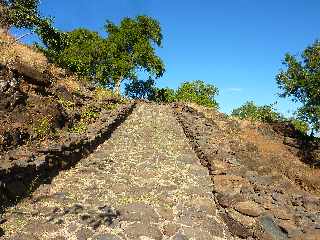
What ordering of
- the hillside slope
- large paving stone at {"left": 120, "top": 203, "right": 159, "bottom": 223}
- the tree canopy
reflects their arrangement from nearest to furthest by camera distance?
the hillside slope
large paving stone at {"left": 120, "top": 203, "right": 159, "bottom": 223}
the tree canopy

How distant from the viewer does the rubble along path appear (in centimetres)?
917

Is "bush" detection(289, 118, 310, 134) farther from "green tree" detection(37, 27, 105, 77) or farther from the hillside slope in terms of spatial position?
"green tree" detection(37, 27, 105, 77)

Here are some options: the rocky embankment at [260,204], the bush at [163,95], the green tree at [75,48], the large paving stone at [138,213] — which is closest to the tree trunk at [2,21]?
the green tree at [75,48]

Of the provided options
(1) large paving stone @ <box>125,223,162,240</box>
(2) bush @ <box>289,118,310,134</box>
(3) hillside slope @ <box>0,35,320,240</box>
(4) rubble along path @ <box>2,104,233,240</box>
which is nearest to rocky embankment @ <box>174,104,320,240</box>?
(3) hillside slope @ <box>0,35,320,240</box>

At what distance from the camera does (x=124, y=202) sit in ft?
36.6

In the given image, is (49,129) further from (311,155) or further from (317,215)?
(311,155)

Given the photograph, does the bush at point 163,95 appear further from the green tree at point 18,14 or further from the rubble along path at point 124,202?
the rubble along path at point 124,202

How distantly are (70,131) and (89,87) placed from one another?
15.0 metres

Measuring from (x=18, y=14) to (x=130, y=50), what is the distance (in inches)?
922

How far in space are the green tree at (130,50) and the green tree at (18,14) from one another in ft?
61.3

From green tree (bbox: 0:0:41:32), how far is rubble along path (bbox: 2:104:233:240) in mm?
19450

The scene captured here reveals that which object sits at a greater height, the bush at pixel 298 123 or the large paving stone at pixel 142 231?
the bush at pixel 298 123

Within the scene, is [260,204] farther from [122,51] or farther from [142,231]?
[122,51]

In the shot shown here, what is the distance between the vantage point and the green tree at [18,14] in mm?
31922
